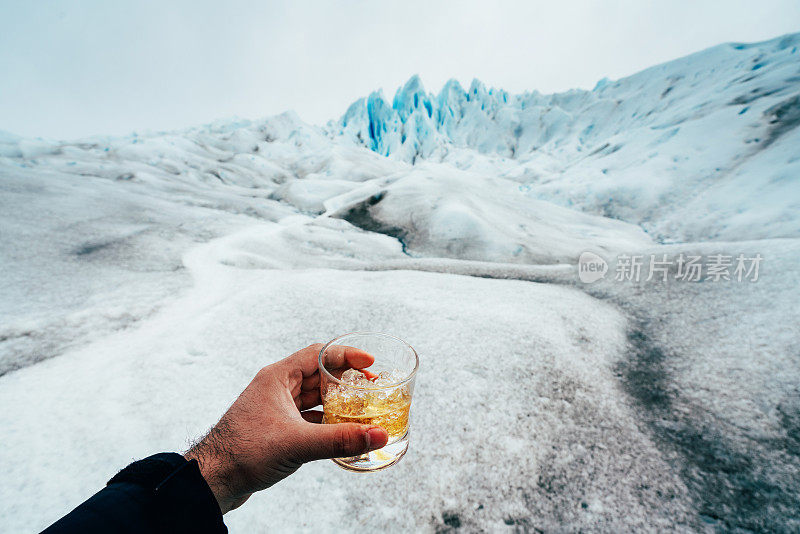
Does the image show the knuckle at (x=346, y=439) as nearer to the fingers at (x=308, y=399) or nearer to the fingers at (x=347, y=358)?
the fingers at (x=347, y=358)

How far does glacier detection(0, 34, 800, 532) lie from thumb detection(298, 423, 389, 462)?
984mm

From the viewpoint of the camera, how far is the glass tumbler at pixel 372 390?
58.0 inches

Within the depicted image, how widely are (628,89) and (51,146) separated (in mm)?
51447

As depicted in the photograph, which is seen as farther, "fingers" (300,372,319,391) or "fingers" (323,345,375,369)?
"fingers" (300,372,319,391)

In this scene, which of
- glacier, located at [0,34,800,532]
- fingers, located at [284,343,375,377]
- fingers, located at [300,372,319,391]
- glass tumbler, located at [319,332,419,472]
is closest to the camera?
glass tumbler, located at [319,332,419,472]

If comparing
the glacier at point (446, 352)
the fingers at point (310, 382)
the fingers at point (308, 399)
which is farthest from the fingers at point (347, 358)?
the glacier at point (446, 352)

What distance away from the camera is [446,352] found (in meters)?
3.23

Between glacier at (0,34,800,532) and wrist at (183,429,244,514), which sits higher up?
wrist at (183,429,244,514)

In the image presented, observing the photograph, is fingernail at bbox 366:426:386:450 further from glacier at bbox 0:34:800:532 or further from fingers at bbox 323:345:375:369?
glacier at bbox 0:34:800:532

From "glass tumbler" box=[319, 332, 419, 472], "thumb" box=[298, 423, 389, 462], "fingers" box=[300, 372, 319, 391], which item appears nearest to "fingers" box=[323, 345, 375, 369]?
"glass tumbler" box=[319, 332, 419, 472]

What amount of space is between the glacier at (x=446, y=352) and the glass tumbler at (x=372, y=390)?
734 millimetres

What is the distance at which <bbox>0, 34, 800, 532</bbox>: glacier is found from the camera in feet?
6.66

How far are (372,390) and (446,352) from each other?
1955mm

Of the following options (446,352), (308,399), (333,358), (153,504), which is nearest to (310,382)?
(308,399)
